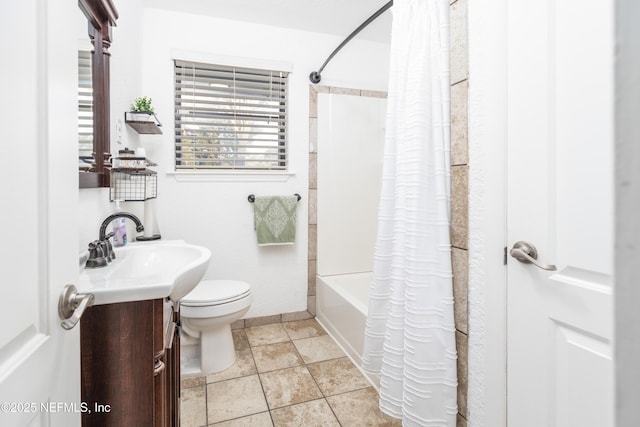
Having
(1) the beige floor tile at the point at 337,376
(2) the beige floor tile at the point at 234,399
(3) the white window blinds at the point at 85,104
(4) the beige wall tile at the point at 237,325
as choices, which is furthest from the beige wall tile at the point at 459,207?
(4) the beige wall tile at the point at 237,325

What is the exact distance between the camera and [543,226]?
34.0 inches

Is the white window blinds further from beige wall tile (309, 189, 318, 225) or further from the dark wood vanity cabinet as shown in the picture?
beige wall tile (309, 189, 318, 225)

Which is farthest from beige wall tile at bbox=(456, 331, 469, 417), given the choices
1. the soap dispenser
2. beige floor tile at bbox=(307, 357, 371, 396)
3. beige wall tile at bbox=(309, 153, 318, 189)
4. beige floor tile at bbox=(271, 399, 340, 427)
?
beige wall tile at bbox=(309, 153, 318, 189)

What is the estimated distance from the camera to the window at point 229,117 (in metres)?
2.35

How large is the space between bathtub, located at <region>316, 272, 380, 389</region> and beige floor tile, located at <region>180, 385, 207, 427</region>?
90cm

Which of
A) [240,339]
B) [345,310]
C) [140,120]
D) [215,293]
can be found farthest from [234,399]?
[140,120]

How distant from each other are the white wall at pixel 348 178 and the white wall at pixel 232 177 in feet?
0.47

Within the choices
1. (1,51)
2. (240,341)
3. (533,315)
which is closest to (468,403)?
(533,315)

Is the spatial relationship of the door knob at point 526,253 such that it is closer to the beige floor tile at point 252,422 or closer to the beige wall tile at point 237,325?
the beige floor tile at point 252,422

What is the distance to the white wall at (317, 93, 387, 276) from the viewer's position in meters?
2.65

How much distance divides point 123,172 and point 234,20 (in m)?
1.56

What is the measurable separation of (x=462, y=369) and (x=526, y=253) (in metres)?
0.47

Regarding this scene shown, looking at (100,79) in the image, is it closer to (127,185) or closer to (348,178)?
(127,185)

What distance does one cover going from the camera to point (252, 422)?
59.2 inches
